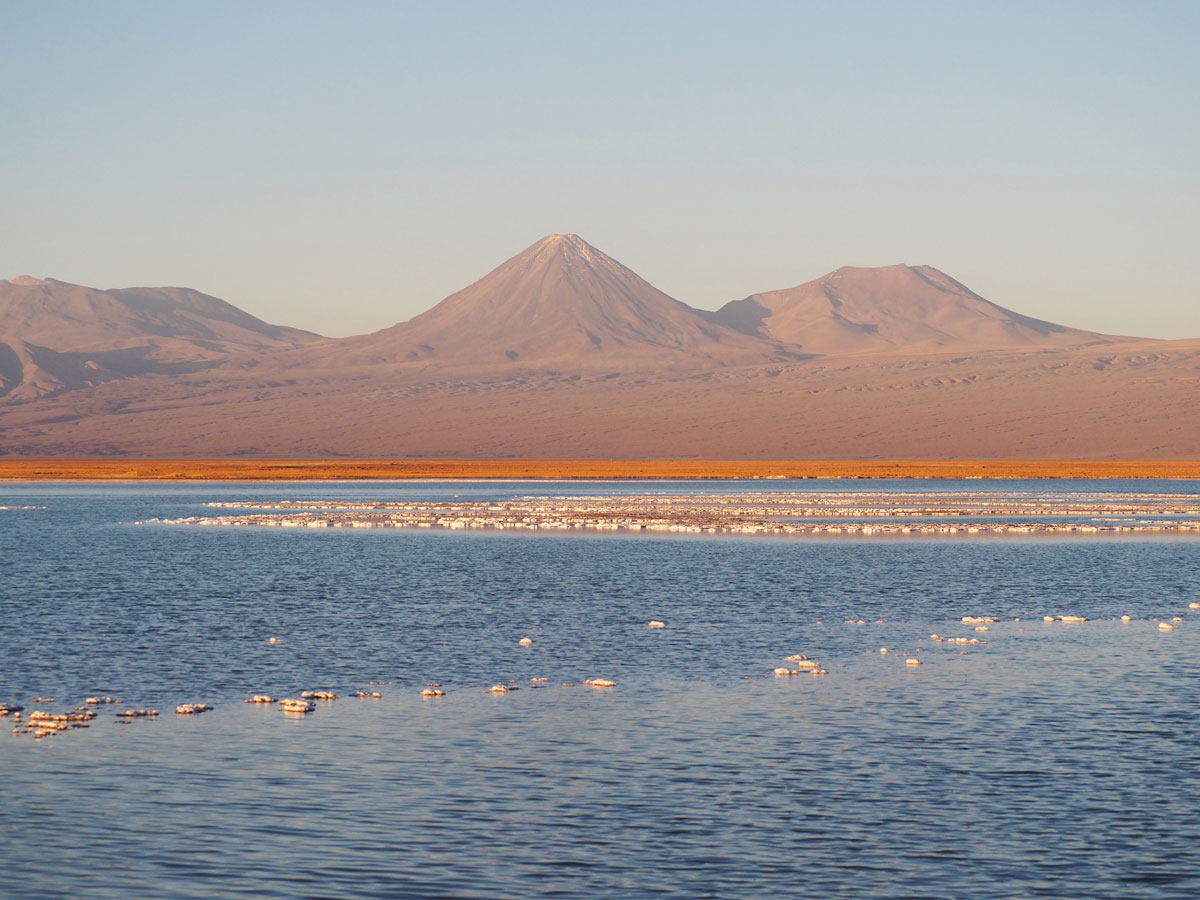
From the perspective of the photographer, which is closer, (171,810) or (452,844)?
(452,844)

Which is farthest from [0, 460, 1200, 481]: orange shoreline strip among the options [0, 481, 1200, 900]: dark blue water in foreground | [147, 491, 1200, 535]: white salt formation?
[0, 481, 1200, 900]: dark blue water in foreground

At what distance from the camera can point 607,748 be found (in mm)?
20562

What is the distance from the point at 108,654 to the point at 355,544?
34307 mm

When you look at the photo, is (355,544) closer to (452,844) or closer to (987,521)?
(987,521)

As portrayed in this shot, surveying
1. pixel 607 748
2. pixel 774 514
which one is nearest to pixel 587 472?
pixel 774 514

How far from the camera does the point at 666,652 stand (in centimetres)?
2961

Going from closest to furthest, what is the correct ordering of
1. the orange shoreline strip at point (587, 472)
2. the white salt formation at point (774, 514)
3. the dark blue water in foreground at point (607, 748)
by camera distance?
the dark blue water in foreground at point (607, 748), the white salt formation at point (774, 514), the orange shoreline strip at point (587, 472)

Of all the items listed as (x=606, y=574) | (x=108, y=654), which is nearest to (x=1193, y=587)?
(x=606, y=574)

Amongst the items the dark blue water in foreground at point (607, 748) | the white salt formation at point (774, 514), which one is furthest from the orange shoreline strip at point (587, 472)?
the dark blue water in foreground at point (607, 748)

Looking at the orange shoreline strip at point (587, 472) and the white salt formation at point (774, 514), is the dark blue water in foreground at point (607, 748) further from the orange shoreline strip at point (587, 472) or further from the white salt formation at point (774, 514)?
the orange shoreline strip at point (587, 472)

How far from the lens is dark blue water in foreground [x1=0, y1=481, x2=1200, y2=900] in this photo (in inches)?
602

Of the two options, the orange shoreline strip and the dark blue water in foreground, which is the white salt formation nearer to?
the dark blue water in foreground

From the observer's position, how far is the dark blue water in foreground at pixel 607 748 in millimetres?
15289

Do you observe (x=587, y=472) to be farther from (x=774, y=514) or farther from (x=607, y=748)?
(x=607, y=748)
